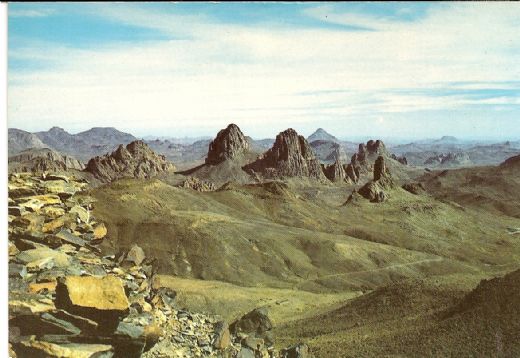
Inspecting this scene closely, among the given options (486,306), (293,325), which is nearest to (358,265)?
(293,325)

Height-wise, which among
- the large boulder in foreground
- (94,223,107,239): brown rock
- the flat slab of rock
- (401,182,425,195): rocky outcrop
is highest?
(94,223,107,239): brown rock

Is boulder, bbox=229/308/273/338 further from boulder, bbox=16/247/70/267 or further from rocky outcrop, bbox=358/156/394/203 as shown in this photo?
rocky outcrop, bbox=358/156/394/203

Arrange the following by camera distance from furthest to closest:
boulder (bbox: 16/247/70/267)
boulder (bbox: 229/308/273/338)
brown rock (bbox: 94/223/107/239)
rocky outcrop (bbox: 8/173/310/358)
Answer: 1. boulder (bbox: 229/308/273/338)
2. brown rock (bbox: 94/223/107/239)
3. boulder (bbox: 16/247/70/267)
4. rocky outcrop (bbox: 8/173/310/358)

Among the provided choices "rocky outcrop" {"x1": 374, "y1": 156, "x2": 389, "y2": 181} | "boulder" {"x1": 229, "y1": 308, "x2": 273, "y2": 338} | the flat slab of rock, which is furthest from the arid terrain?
"rocky outcrop" {"x1": 374, "y1": 156, "x2": 389, "y2": 181}

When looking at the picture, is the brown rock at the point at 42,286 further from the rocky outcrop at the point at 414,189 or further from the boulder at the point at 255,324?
the rocky outcrop at the point at 414,189

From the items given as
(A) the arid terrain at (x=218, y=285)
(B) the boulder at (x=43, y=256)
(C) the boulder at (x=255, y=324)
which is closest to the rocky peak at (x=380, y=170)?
(A) the arid terrain at (x=218, y=285)

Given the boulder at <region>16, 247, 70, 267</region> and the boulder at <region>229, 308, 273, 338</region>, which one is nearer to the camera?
the boulder at <region>16, 247, 70, 267</region>

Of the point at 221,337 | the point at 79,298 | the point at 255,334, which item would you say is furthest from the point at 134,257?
the point at 79,298

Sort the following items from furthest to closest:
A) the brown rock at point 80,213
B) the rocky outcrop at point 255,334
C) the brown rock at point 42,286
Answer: the rocky outcrop at point 255,334 < the brown rock at point 80,213 < the brown rock at point 42,286
